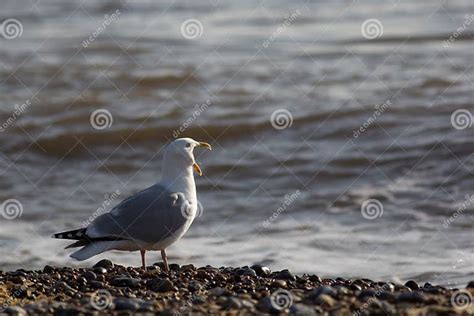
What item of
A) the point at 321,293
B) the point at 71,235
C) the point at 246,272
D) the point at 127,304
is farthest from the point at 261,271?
the point at 127,304

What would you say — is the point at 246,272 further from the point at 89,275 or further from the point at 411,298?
the point at 411,298

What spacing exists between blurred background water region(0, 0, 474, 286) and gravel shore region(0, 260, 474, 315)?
1726 millimetres

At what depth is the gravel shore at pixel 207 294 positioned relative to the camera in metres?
7.16

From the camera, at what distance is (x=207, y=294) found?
8078 millimetres

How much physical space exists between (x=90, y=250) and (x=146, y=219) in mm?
615

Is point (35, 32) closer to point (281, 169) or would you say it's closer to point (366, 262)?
point (281, 169)

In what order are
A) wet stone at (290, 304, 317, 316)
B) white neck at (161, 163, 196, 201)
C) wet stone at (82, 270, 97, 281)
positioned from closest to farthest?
wet stone at (290, 304, 317, 316), wet stone at (82, 270, 97, 281), white neck at (161, 163, 196, 201)

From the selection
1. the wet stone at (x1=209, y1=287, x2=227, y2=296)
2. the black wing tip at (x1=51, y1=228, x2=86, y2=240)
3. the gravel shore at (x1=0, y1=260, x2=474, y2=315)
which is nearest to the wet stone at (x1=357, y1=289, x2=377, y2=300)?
the gravel shore at (x1=0, y1=260, x2=474, y2=315)

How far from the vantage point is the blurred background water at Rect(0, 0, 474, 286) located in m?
12.0

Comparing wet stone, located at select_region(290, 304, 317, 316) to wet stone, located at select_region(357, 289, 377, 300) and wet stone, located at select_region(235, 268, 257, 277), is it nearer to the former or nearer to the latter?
wet stone, located at select_region(357, 289, 377, 300)

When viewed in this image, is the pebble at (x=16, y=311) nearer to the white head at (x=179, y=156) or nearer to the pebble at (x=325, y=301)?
the pebble at (x=325, y=301)

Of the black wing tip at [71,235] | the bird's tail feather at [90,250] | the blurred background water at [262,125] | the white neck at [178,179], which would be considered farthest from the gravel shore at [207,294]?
the blurred background water at [262,125]

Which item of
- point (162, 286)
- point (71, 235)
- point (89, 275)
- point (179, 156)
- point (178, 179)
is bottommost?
point (162, 286)

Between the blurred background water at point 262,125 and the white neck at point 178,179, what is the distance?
145cm
